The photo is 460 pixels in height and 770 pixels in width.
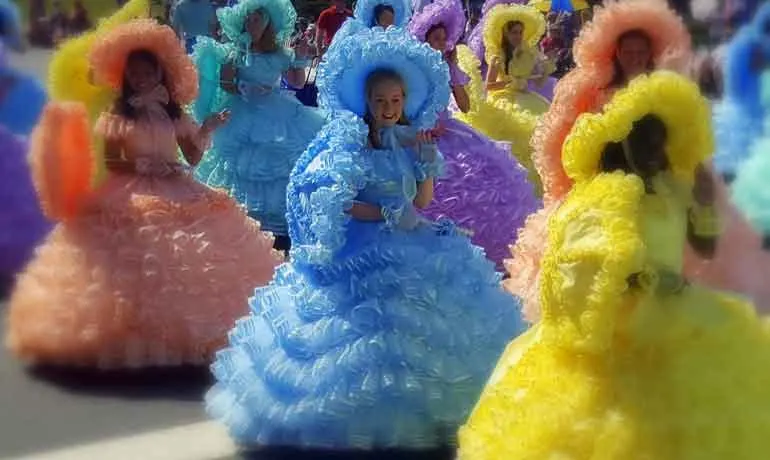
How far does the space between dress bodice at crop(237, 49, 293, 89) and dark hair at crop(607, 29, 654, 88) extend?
13.2ft

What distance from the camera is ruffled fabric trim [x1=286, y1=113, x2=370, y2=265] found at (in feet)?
20.2

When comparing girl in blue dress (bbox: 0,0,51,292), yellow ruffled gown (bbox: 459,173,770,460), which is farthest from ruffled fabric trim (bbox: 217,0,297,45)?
yellow ruffled gown (bbox: 459,173,770,460)

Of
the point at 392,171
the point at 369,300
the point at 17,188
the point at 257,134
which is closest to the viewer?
the point at 369,300

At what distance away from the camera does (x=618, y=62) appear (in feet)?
25.2

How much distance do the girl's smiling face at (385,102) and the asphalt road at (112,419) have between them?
1.56 meters

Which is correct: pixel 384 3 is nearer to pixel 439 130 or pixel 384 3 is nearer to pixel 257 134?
pixel 257 134

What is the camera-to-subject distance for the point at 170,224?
24.7 ft

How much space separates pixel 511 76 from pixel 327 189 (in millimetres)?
6038

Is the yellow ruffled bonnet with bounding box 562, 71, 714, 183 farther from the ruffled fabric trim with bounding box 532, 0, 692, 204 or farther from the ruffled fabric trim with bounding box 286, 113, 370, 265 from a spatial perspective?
the ruffled fabric trim with bounding box 532, 0, 692, 204

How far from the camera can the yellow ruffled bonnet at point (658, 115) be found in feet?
16.3

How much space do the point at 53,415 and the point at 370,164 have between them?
2.10 meters

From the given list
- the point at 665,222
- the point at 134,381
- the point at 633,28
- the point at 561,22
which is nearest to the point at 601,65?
the point at 633,28

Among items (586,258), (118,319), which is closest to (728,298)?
(586,258)

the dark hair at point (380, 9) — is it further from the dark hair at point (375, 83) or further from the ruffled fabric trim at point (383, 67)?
the dark hair at point (375, 83)
